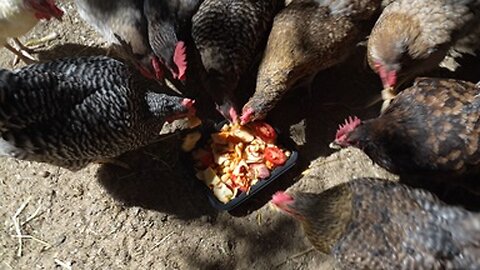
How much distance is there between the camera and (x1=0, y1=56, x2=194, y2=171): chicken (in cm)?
297

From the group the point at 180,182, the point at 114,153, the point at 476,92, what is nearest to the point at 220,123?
the point at 180,182

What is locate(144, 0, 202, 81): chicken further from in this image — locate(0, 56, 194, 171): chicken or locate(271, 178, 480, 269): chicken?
locate(271, 178, 480, 269): chicken

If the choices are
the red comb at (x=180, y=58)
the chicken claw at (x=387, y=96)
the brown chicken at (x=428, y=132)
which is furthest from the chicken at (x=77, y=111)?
the chicken claw at (x=387, y=96)

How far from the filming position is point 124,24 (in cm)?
362

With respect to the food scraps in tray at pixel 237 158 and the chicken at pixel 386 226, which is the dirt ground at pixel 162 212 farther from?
the chicken at pixel 386 226

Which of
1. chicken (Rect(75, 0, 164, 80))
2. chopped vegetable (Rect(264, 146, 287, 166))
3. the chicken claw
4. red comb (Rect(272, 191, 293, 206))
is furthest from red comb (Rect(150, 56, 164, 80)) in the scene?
→ the chicken claw

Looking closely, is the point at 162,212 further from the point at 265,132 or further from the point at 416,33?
the point at 416,33

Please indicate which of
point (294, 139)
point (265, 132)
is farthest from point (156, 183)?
point (294, 139)

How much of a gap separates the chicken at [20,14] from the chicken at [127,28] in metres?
0.26

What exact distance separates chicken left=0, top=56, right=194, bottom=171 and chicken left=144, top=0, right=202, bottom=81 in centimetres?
25

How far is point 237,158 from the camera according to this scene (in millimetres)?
3508

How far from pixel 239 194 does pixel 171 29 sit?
3.73 feet

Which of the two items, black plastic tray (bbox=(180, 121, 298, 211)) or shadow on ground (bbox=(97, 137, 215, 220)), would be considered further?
shadow on ground (bbox=(97, 137, 215, 220))

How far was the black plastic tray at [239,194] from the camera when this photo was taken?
338 centimetres
